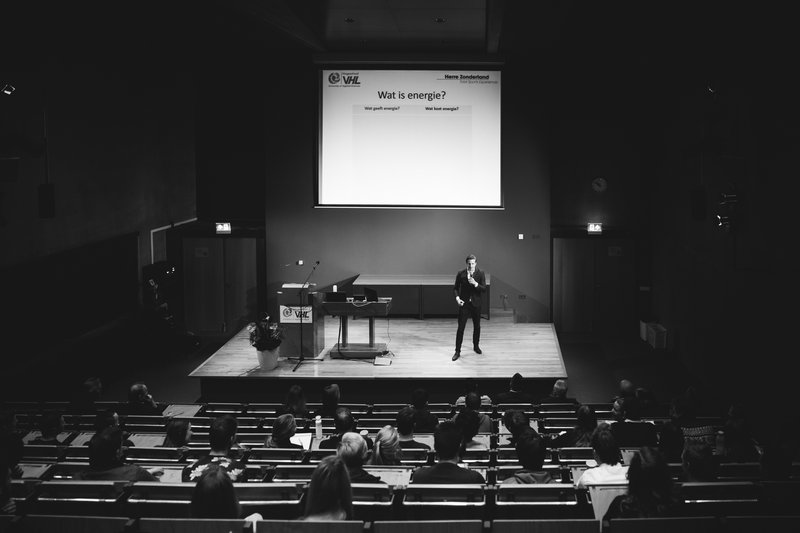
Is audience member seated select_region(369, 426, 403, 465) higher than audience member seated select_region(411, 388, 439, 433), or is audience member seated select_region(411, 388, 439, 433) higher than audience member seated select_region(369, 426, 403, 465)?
audience member seated select_region(369, 426, 403, 465)

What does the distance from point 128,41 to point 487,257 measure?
26.4ft

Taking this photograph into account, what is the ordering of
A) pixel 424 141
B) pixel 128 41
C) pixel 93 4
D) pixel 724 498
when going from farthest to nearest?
pixel 128 41 → pixel 424 141 → pixel 93 4 → pixel 724 498

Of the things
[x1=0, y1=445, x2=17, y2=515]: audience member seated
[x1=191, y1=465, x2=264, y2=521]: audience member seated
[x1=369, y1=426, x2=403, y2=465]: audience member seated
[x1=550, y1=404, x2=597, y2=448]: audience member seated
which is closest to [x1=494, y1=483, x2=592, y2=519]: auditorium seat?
[x1=369, y1=426, x2=403, y2=465]: audience member seated

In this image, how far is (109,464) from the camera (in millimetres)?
5438

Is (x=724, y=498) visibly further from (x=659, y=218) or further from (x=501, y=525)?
(x=659, y=218)

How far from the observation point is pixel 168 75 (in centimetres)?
1839

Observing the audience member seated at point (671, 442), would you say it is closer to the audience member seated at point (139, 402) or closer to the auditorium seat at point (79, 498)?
the auditorium seat at point (79, 498)

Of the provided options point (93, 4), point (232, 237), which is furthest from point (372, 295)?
point (93, 4)

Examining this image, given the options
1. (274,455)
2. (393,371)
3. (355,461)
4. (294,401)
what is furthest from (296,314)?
(355,461)

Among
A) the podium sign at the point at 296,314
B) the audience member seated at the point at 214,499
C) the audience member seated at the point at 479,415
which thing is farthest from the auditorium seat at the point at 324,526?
the podium sign at the point at 296,314

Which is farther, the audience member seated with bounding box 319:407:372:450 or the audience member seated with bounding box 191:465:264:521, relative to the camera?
the audience member seated with bounding box 319:407:372:450

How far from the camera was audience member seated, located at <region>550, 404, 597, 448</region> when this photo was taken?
22.9 feet

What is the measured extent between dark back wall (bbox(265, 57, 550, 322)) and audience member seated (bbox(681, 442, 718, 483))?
9.94 m

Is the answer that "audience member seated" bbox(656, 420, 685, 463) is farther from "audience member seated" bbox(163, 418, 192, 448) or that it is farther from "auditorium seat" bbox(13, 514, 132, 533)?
"auditorium seat" bbox(13, 514, 132, 533)
